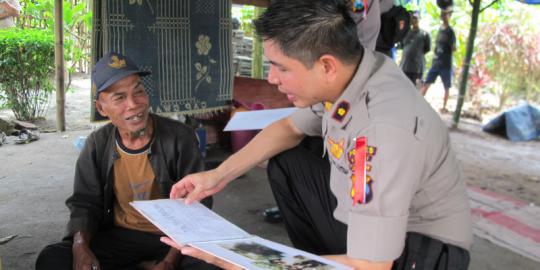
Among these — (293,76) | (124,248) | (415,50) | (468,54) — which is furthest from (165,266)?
(415,50)

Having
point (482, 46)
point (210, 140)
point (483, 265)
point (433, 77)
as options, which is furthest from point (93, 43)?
point (482, 46)

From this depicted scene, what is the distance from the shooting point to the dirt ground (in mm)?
2512

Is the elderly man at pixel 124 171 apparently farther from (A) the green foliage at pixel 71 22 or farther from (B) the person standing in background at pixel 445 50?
(B) the person standing in background at pixel 445 50

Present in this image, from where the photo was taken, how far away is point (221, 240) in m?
1.36

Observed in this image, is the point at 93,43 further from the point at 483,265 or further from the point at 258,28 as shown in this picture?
the point at 483,265

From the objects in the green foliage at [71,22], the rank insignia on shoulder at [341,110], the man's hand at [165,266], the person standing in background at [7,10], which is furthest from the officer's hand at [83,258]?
the person standing in background at [7,10]

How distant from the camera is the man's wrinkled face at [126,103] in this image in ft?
6.25

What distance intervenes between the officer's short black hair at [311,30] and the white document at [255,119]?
0.87 meters

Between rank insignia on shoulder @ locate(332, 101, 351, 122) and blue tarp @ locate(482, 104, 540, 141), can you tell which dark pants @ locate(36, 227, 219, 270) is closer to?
rank insignia on shoulder @ locate(332, 101, 351, 122)

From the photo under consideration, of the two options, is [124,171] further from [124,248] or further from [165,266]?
[165,266]

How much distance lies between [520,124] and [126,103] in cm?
563

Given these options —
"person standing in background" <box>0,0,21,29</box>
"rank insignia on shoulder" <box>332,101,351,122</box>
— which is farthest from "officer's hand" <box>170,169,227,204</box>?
"person standing in background" <box>0,0,21,29</box>

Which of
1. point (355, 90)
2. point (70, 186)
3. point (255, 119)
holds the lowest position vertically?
point (70, 186)

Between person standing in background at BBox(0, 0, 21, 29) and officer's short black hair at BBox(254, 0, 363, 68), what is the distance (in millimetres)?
7641
